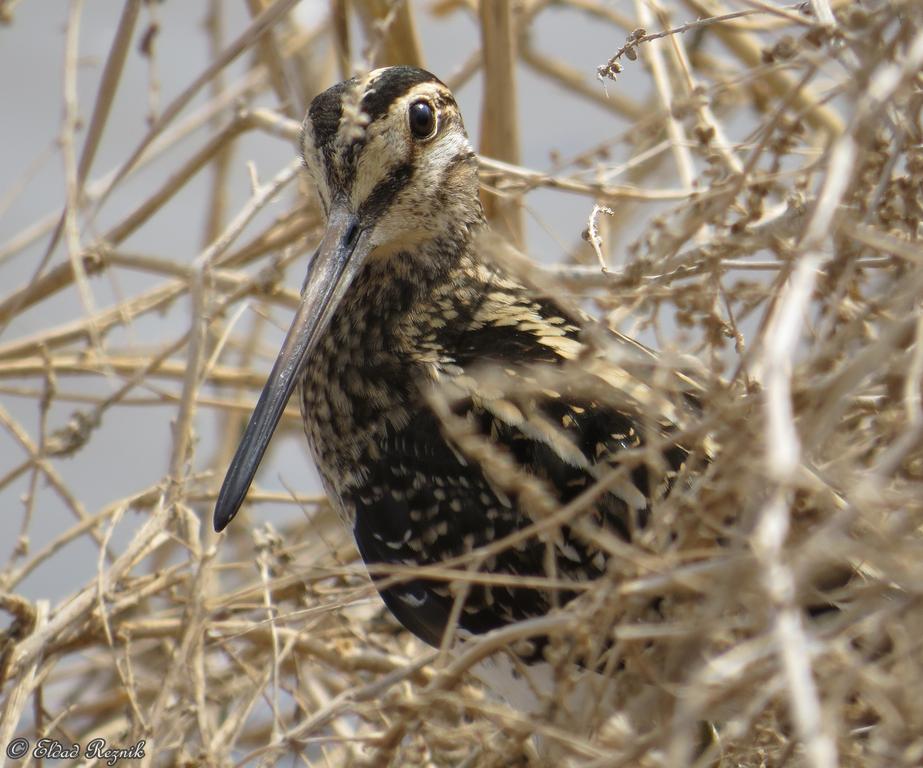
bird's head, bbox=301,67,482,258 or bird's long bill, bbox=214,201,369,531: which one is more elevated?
bird's head, bbox=301,67,482,258

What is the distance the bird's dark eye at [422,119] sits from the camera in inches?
72.0

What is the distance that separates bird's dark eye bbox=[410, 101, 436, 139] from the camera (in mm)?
1828

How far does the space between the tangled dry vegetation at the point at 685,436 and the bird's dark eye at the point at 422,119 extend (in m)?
0.17

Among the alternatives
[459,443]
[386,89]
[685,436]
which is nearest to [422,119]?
[386,89]

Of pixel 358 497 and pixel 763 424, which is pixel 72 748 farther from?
pixel 763 424

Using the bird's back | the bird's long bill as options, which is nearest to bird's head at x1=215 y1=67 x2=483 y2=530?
the bird's long bill

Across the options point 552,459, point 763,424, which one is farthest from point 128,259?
point 763,424

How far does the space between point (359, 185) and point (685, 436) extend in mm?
831

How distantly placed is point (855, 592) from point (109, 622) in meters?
1.13

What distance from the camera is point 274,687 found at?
1713 millimetres

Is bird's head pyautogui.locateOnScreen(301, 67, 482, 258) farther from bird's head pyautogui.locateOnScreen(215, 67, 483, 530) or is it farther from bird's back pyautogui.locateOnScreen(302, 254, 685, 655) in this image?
bird's back pyautogui.locateOnScreen(302, 254, 685, 655)

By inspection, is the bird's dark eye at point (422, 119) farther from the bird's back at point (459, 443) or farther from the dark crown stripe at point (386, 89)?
the bird's back at point (459, 443)

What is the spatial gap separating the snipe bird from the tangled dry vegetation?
0.10 m

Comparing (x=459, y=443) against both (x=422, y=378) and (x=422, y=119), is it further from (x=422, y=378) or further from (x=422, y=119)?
(x=422, y=119)
